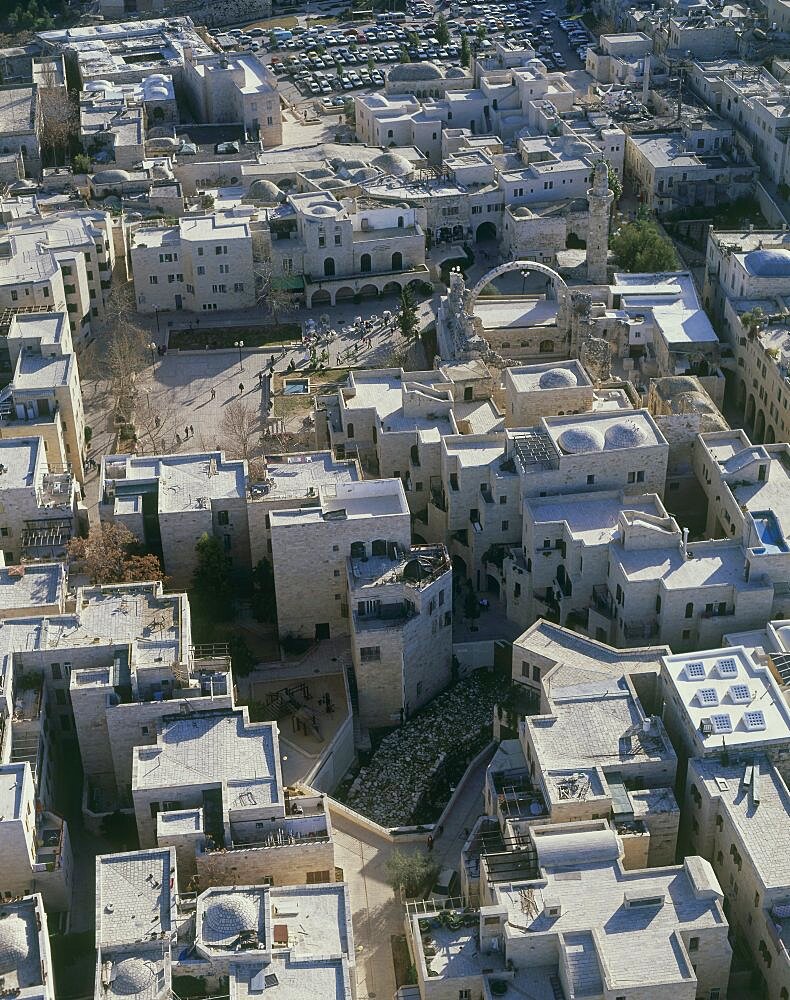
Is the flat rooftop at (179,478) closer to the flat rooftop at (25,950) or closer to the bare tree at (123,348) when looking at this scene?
the bare tree at (123,348)

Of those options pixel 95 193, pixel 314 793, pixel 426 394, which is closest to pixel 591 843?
pixel 314 793

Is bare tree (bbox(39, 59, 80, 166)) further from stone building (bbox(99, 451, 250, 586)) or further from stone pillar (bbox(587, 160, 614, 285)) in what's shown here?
stone building (bbox(99, 451, 250, 586))

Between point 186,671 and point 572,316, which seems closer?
point 186,671

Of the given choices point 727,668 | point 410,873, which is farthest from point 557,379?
point 410,873

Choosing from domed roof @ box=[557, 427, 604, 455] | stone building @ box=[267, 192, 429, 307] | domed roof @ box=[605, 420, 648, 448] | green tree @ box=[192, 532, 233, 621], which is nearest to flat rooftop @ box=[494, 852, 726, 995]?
green tree @ box=[192, 532, 233, 621]

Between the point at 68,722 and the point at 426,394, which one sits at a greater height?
the point at 426,394

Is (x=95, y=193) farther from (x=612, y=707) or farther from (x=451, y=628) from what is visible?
(x=612, y=707)

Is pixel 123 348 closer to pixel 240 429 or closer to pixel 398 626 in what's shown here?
pixel 240 429
